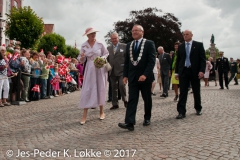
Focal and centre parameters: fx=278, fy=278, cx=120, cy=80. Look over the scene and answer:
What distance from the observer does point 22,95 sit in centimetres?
1155

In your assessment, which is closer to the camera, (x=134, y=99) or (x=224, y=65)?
(x=134, y=99)

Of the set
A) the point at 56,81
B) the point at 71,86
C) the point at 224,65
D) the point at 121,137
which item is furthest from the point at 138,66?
the point at 224,65

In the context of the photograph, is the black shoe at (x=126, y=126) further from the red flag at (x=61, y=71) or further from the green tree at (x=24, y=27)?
the green tree at (x=24, y=27)

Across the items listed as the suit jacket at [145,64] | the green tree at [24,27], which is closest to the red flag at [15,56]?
the suit jacket at [145,64]

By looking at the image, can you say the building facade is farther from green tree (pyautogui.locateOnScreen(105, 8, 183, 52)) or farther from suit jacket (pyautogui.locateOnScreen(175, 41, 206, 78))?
suit jacket (pyautogui.locateOnScreen(175, 41, 206, 78))

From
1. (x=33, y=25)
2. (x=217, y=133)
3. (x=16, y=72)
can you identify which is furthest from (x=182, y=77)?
(x=33, y=25)

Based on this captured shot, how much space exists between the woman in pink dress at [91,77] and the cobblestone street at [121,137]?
510 millimetres

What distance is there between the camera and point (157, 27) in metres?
52.5

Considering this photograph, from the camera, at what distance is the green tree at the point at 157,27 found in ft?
171

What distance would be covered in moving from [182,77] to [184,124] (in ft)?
5.13

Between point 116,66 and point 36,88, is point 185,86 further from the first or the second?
point 36,88

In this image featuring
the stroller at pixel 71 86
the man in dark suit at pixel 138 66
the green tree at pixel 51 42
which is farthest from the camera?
the green tree at pixel 51 42

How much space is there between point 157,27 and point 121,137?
4899 centimetres

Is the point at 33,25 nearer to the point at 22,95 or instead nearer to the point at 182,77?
the point at 22,95
